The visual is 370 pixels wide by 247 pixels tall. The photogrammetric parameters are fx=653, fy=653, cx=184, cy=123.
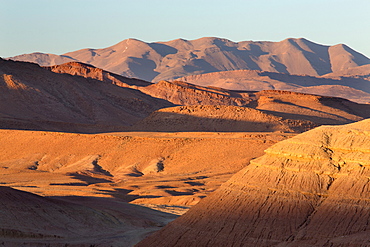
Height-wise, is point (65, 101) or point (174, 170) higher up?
point (65, 101)

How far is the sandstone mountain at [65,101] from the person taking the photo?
94312 millimetres

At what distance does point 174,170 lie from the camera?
188ft

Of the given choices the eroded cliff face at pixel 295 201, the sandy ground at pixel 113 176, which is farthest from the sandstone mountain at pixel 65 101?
the eroded cliff face at pixel 295 201

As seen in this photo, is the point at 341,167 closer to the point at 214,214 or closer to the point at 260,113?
the point at 214,214

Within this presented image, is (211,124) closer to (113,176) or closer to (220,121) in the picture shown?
(220,121)

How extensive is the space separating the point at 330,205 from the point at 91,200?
1975 cm

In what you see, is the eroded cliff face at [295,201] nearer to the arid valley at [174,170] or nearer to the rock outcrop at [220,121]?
the arid valley at [174,170]

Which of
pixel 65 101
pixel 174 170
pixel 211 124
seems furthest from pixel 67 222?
pixel 65 101

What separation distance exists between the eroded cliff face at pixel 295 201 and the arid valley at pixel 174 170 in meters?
0.04

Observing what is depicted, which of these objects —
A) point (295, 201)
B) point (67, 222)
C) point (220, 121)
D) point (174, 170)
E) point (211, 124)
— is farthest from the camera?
point (220, 121)

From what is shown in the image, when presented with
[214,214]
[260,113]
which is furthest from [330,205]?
[260,113]

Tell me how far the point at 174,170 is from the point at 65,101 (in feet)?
179

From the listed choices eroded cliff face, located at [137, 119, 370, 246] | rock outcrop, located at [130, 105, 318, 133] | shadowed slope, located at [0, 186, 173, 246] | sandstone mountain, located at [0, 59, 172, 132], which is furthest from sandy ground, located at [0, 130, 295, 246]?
sandstone mountain, located at [0, 59, 172, 132]

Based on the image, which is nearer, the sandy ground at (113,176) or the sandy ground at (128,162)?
the sandy ground at (113,176)
